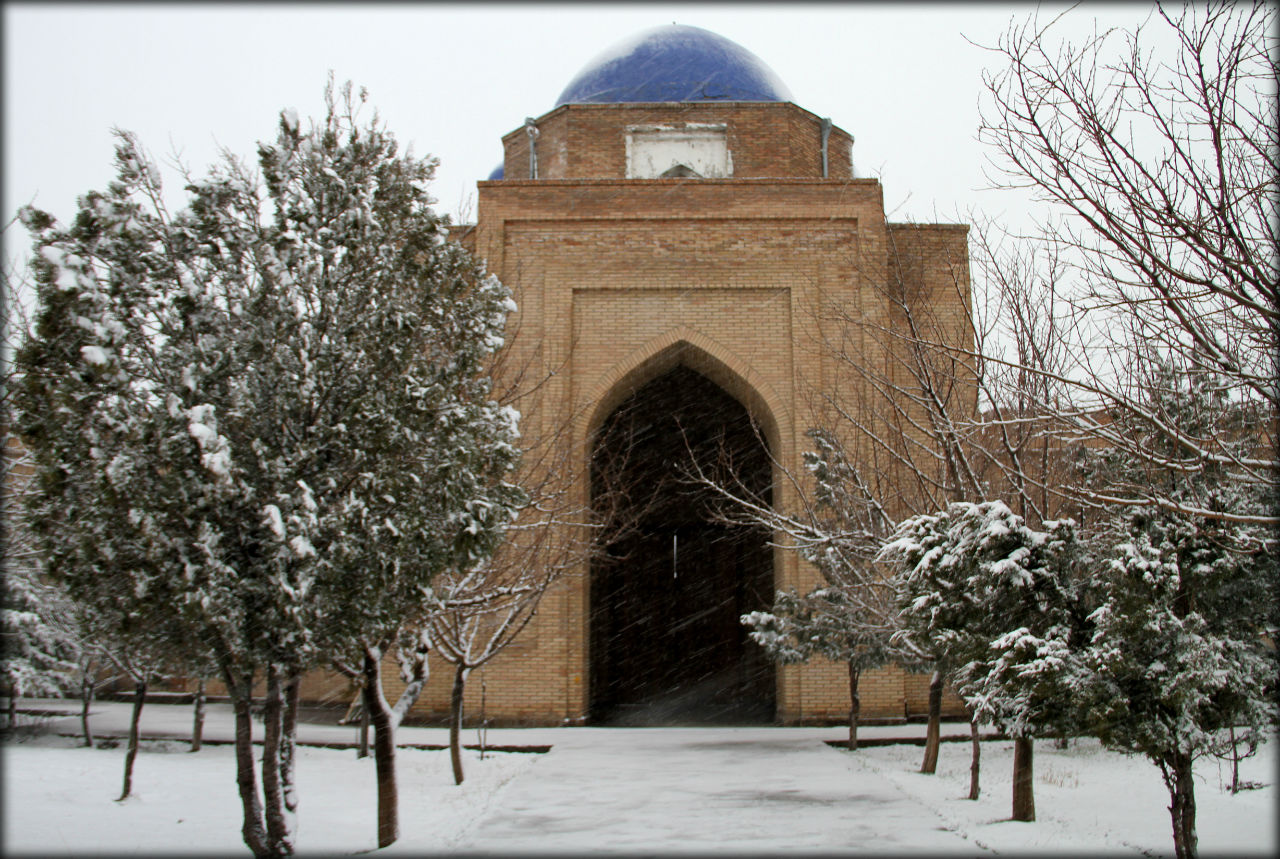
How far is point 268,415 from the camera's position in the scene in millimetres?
5719

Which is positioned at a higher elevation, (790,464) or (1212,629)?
(790,464)

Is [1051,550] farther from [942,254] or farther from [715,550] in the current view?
[715,550]

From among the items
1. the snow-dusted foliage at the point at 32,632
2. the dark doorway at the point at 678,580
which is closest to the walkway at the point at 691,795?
the snow-dusted foliage at the point at 32,632

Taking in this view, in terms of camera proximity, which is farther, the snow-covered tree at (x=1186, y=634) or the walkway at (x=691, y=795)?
the walkway at (x=691, y=795)

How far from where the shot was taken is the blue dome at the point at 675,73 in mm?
18578

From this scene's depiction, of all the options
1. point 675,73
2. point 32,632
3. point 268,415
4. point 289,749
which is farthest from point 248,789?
point 675,73

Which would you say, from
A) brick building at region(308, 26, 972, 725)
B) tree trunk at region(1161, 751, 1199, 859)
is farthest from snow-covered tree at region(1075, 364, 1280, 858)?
brick building at region(308, 26, 972, 725)

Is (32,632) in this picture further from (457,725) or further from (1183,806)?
(1183,806)

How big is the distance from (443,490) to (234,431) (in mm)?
1216

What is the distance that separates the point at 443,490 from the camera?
6.04 metres

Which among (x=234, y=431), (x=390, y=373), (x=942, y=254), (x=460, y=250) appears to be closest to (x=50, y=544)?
(x=234, y=431)

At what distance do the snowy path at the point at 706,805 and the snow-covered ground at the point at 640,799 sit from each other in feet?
0.08

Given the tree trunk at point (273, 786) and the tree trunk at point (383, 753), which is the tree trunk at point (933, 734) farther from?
the tree trunk at point (273, 786)

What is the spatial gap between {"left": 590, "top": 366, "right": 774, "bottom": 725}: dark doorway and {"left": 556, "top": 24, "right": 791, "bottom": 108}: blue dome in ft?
17.5
